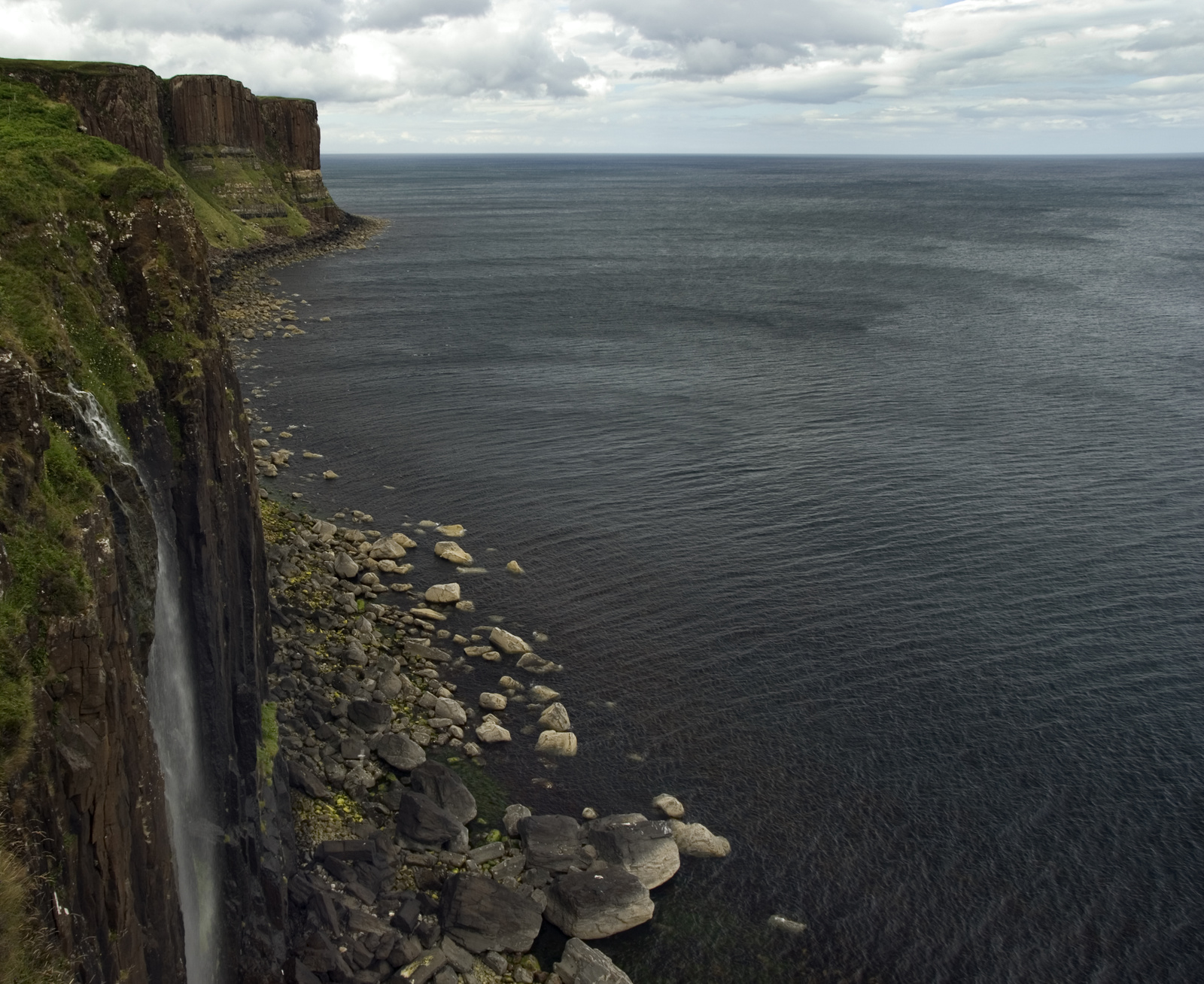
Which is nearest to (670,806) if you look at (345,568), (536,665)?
(536,665)

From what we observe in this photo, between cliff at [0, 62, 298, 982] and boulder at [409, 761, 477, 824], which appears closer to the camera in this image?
cliff at [0, 62, 298, 982]

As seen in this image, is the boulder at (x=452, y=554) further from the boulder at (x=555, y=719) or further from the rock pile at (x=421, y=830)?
the boulder at (x=555, y=719)

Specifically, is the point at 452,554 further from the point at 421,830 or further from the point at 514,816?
the point at 421,830

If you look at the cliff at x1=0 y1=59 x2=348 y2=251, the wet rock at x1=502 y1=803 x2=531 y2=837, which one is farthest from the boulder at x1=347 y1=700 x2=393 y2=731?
the cliff at x1=0 y1=59 x2=348 y2=251

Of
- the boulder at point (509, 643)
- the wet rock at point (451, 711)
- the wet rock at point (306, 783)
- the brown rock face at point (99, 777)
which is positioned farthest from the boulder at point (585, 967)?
the boulder at point (509, 643)

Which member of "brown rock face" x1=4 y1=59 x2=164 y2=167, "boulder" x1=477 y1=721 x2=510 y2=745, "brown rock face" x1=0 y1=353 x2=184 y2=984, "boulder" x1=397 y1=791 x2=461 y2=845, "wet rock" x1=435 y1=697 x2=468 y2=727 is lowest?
"boulder" x1=397 y1=791 x2=461 y2=845

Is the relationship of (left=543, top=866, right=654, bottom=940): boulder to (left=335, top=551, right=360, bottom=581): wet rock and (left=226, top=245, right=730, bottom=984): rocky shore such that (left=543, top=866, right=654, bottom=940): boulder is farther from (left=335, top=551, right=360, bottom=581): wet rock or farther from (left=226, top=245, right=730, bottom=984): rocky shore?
(left=335, top=551, right=360, bottom=581): wet rock
